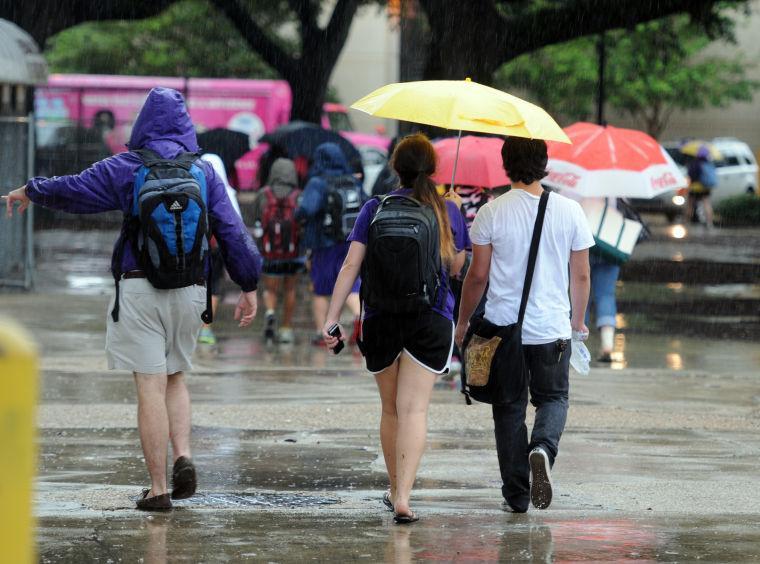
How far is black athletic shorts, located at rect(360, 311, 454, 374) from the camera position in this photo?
6035mm

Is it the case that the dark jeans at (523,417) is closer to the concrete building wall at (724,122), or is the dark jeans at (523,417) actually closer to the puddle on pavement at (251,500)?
the puddle on pavement at (251,500)

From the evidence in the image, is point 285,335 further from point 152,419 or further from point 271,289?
point 152,419

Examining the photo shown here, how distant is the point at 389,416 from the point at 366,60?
47.4 meters

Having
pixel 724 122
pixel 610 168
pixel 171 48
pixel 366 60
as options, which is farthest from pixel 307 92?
pixel 366 60

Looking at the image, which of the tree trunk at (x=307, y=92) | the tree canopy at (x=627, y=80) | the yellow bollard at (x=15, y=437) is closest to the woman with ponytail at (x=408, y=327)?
the yellow bollard at (x=15, y=437)

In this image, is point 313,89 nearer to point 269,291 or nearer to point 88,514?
point 269,291

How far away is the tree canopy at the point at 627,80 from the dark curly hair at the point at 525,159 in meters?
34.2

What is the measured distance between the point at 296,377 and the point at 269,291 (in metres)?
2.23

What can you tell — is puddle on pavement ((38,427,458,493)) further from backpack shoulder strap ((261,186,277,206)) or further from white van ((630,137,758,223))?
white van ((630,137,758,223))

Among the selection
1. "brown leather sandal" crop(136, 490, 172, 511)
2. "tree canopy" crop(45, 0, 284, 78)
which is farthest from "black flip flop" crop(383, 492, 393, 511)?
"tree canopy" crop(45, 0, 284, 78)

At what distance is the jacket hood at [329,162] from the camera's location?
12.1 meters

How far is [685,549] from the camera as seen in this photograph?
5543 mm

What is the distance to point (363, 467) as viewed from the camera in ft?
24.1

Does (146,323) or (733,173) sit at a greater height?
(146,323)
